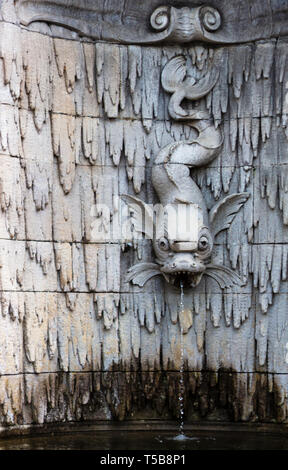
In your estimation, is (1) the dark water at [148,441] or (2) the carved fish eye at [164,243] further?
(2) the carved fish eye at [164,243]

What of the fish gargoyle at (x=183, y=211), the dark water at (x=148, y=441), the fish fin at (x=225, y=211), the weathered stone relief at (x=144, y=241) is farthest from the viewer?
the fish fin at (x=225, y=211)

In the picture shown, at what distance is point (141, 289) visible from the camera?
860 cm

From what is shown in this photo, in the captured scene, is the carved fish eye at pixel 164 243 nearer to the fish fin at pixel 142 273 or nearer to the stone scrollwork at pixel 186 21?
the fish fin at pixel 142 273

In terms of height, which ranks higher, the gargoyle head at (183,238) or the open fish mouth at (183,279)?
the gargoyle head at (183,238)

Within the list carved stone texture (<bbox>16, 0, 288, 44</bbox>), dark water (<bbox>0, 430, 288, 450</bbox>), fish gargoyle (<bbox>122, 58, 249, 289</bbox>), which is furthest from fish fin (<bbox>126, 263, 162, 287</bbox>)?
carved stone texture (<bbox>16, 0, 288, 44</bbox>)

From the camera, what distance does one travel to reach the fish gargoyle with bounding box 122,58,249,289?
27.7ft

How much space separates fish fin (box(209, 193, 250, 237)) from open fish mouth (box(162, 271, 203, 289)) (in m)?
0.41

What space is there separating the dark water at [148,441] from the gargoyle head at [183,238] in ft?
4.13

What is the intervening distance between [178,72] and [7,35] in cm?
156

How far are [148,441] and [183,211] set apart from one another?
194 centimetres

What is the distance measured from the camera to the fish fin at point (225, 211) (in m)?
8.56

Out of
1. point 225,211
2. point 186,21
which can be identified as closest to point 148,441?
point 225,211

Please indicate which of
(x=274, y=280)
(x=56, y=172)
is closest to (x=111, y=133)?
(x=56, y=172)

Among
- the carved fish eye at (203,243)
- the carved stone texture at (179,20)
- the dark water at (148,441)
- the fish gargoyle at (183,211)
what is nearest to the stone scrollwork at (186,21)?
the carved stone texture at (179,20)
